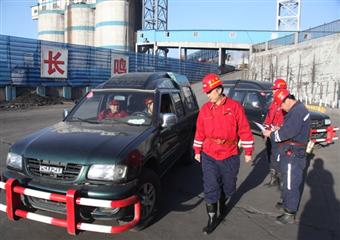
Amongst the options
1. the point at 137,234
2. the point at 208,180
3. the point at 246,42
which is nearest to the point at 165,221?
the point at 137,234

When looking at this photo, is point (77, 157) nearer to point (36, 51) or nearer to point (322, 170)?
point (322, 170)

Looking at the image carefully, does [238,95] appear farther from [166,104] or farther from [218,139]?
[218,139]

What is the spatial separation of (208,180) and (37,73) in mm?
17761

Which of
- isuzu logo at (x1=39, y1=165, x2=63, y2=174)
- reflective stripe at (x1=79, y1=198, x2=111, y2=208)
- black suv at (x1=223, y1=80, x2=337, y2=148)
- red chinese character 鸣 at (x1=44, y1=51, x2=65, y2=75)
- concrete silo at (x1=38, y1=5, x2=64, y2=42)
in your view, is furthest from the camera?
concrete silo at (x1=38, y1=5, x2=64, y2=42)

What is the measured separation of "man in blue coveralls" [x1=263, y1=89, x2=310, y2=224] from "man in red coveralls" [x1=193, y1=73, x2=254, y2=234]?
1.88 ft

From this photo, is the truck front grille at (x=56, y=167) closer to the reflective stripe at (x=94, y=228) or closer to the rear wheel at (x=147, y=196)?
the reflective stripe at (x=94, y=228)

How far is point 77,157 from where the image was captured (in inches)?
142

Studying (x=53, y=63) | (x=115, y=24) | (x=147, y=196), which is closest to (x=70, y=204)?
(x=147, y=196)

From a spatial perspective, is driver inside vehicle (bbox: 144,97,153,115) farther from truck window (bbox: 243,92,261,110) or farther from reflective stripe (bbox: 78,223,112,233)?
truck window (bbox: 243,92,261,110)

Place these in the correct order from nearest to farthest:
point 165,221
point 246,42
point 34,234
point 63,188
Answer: point 63,188, point 34,234, point 165,221, point 246,42

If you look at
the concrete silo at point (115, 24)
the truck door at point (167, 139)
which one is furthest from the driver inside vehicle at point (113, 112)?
the concrete silo at point (115, 24)

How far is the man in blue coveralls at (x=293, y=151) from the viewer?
429 cm

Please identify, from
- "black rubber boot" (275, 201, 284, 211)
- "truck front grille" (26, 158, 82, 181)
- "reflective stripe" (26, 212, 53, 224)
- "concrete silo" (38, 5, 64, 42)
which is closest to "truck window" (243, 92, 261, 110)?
"black rubber boot" (275, 201, 284, 211)

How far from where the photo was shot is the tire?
3.90 metres
